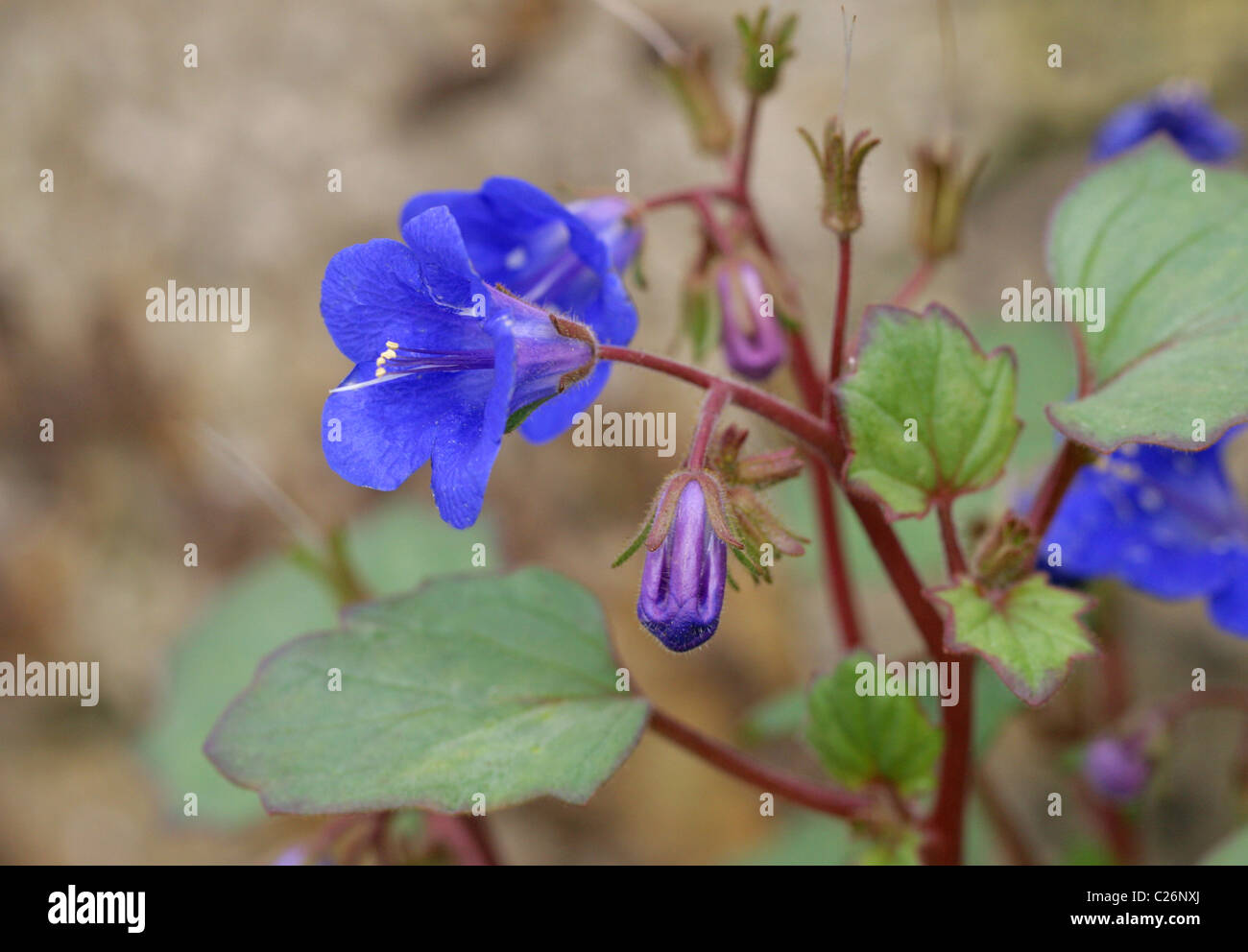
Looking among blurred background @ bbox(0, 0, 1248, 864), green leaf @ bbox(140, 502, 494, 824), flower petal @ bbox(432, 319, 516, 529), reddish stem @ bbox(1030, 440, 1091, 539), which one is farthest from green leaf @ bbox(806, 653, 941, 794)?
blurred background @ bbox(0, 0, 1248, 864)

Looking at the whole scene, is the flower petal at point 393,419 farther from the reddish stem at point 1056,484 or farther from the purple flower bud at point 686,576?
the reddish stem at point 1056,484

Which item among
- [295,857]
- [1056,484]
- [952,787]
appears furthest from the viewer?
[295,857]

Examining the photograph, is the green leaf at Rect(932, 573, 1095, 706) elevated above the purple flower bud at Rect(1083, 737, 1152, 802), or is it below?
above

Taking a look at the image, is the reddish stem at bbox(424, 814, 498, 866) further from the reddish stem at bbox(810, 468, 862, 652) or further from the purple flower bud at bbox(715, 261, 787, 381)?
the purple flower bud at bbox(715, 261, 787, 381)

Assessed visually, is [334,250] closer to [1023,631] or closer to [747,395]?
[747,395]

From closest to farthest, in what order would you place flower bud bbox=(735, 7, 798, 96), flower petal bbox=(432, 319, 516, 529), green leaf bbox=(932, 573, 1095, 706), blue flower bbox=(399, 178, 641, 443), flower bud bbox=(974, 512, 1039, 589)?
flower petal bbox=(432, 319, 516, 529)
green leaf bbox=(932, 573, 1095, 706)
flower bud bbox=(974, 512, 1039, 589)
blue flower bbox=(399, 178, 641, 443)
flower bud bbox=(735, 7, 798, 96)

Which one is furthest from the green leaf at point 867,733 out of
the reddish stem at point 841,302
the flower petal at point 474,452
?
the flower petal at point 474,452

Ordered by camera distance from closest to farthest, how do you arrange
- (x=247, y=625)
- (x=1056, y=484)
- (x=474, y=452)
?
(x=474, y=452) → (x=1056, y=484) → (x=247, y=625)

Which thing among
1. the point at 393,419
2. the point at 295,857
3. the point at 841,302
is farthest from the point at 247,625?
the point at 841,302
